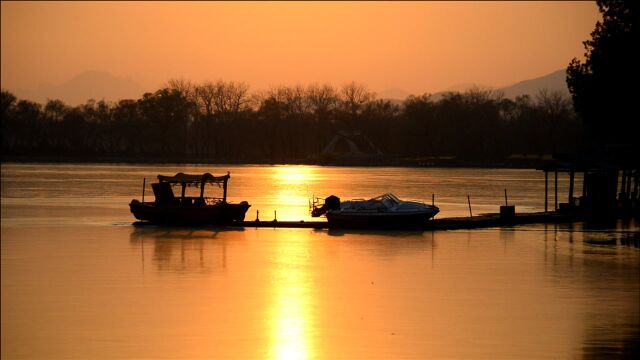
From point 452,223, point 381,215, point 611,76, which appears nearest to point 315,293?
point 381,215

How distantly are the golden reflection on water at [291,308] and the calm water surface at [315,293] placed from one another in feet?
0.27

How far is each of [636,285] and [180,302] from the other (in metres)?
15.8

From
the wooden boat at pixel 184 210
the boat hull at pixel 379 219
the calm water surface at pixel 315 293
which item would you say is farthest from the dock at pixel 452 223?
the wooden boat at pixel 184 210

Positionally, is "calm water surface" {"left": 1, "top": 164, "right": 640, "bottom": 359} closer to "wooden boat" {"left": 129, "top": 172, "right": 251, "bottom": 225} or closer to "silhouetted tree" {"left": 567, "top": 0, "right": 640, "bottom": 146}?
"wooden boat" {"left": 129, "top": 172, "right": 251, "bottom": 225}

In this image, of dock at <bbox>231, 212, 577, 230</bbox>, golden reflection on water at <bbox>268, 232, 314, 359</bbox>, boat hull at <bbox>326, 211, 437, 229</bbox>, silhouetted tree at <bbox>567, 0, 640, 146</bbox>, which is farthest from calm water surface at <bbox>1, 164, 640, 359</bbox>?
silhouetted tree at <bbox>567, 0, 640, 146</bbox>

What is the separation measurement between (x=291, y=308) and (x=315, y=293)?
9.37 feet

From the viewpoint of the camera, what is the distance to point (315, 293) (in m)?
32.7

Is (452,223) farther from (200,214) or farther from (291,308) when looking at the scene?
(291,308)

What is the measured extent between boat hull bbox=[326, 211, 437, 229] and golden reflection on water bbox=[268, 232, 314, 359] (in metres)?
9.57

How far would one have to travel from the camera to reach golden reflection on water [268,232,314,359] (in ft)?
81.1

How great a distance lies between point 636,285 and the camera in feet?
114

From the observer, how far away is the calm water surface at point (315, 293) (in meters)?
25.2

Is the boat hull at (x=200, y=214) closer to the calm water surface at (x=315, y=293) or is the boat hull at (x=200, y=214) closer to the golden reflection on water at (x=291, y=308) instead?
the calm water surface at (x=315, y=293)

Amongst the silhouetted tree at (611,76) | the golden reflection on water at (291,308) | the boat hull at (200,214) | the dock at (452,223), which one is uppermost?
the silhouetted tree at (611,76)
